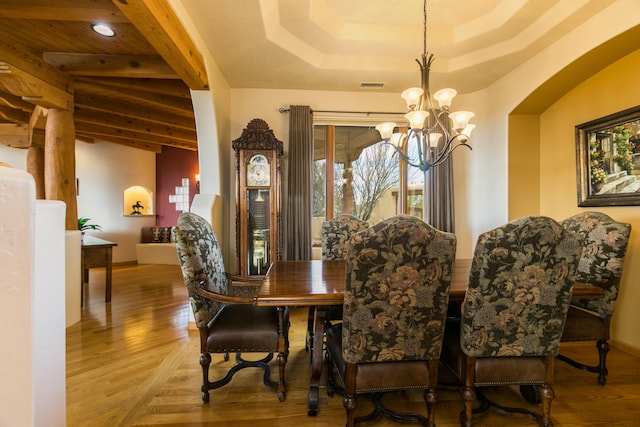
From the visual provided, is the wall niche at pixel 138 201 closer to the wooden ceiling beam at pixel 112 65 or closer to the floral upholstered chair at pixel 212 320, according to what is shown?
the wooden ceiling beam at pixel 112 65

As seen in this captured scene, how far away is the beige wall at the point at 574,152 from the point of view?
2447 mm

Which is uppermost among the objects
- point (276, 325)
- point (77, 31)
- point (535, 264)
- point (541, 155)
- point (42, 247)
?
point (77, 31)

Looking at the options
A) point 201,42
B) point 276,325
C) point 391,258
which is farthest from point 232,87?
point 391,258

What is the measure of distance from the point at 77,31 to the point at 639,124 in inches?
191

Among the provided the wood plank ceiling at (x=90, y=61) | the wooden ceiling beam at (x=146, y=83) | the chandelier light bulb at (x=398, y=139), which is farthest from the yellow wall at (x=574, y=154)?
the wooden ceiling beam at (x=146, y=83)

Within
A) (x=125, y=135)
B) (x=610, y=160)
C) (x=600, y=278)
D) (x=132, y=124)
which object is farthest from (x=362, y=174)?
(x=125, y=135)

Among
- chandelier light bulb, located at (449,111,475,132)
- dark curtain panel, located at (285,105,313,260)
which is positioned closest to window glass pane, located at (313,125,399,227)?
dark curtain panel, located at (285,105,313,260)

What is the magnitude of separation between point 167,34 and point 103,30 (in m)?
1.16

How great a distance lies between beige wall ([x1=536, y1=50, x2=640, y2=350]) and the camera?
2.45 meters

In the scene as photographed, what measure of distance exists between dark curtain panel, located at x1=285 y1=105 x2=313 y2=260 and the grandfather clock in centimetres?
25

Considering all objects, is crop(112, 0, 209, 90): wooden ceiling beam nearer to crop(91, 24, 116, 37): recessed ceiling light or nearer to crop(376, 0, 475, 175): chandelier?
crop(91, 24, 116, 37): recessed ceiling light

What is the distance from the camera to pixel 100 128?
5.65 m

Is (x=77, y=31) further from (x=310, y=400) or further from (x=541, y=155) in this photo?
(x=541, y=155)

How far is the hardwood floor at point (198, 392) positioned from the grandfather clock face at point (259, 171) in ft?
5.25
